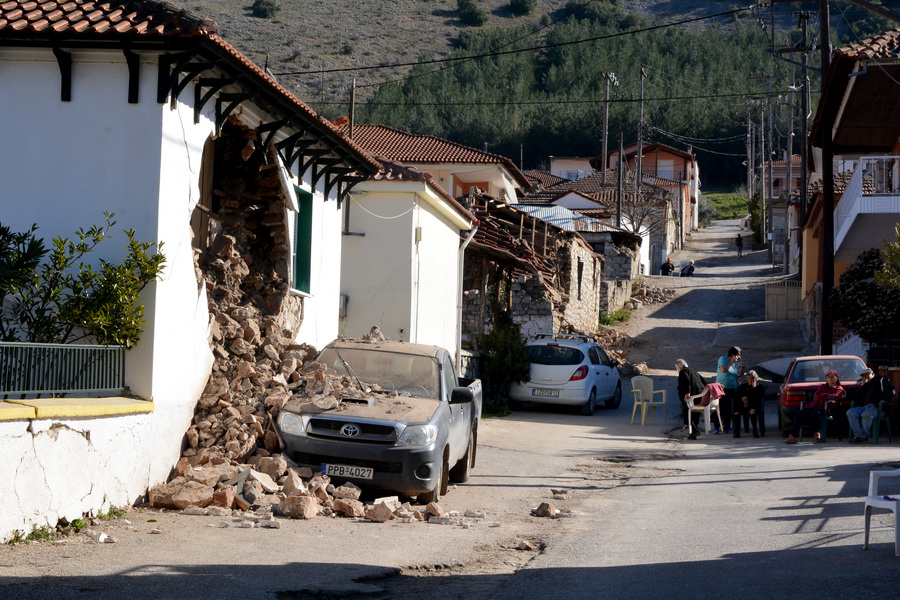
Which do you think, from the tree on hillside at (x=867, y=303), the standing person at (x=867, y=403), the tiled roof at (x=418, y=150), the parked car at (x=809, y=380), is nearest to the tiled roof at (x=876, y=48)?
the tree on hillside at (x=867, y=303)

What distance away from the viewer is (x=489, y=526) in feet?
29.3

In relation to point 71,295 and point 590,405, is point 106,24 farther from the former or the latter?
point 590,405

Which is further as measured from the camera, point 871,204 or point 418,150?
point 418,150

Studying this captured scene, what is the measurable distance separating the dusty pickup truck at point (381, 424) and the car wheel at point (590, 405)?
10801 millimetres

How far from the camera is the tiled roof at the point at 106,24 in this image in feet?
29.2

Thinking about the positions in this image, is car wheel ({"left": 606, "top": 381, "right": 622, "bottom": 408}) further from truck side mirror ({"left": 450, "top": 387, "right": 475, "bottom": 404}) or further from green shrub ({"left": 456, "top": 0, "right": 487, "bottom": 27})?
green shrub ({"left": 456, "top": 0, "right": 487, "bottom": 27})

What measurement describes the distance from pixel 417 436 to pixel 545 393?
1230 centimetres

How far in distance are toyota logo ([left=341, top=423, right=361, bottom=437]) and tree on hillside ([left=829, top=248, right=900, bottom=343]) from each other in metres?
12.3

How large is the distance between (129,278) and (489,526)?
4.06 metres

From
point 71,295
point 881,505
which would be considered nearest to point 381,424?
point 71,295

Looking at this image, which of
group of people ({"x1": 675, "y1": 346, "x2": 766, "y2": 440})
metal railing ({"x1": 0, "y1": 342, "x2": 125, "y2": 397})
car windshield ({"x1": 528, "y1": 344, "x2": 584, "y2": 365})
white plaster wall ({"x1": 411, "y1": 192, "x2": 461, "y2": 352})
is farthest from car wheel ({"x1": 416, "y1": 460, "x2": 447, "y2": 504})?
car windshield ({"x1": 528, "y1": 344, "x2": 584, "y2": 365})

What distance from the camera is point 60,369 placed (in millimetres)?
8109

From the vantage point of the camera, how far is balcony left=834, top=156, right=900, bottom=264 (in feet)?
72.0

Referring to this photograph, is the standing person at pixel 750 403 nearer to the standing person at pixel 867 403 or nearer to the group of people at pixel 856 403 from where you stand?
the group of people at pixel 856 403
